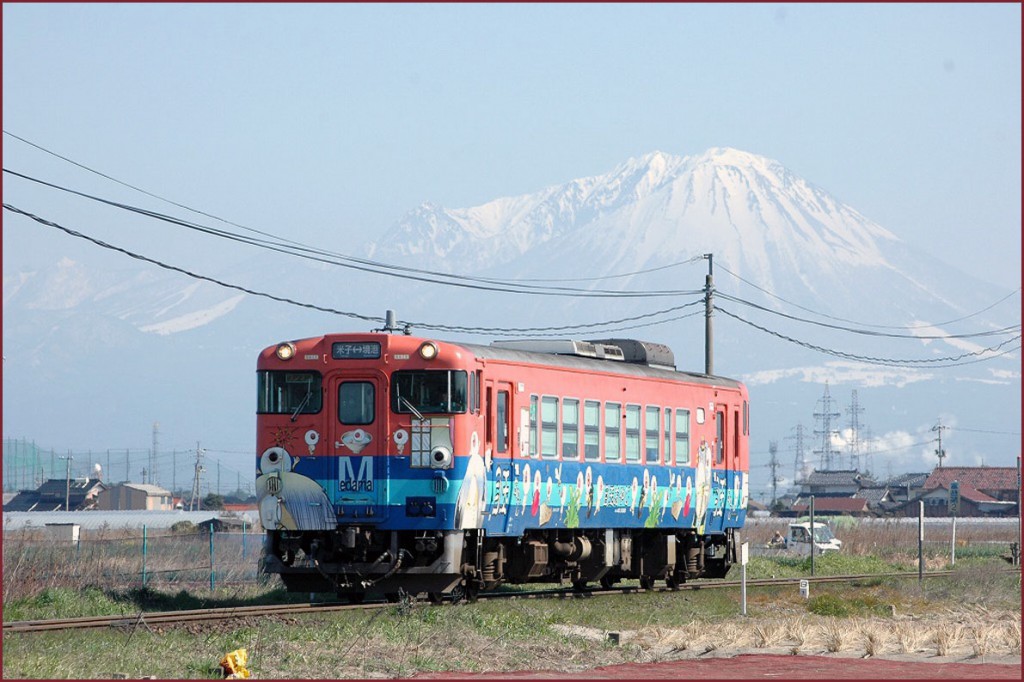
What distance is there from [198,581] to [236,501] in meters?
142

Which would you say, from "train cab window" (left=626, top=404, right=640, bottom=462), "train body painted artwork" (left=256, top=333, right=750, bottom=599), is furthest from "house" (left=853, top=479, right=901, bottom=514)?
"train body painted artwork" (left=256, top=333, right=750, bottom=599)

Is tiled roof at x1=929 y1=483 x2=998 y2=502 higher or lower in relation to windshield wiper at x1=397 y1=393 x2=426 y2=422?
lower

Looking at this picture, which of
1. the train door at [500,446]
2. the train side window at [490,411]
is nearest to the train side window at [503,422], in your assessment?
the train door at [500,446]

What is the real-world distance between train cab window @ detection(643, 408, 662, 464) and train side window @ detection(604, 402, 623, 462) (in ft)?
3.02

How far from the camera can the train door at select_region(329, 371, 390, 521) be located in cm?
2478

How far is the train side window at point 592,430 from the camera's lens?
93.6 ft

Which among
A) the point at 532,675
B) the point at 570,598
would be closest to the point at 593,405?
the point at 570,598

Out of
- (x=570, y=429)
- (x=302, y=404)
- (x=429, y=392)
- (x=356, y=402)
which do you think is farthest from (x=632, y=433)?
(x=302, y=404)

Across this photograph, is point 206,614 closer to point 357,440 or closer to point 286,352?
point 357,440

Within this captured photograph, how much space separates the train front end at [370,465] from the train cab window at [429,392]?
0.01 m

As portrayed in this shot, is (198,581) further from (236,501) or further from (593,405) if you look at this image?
(236,501)

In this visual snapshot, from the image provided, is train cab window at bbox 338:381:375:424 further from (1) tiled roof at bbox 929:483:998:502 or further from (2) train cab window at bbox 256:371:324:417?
(1) tiled roof at bbox 929:483:998:502

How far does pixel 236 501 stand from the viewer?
568 feet

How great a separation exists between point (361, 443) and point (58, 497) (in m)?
114
